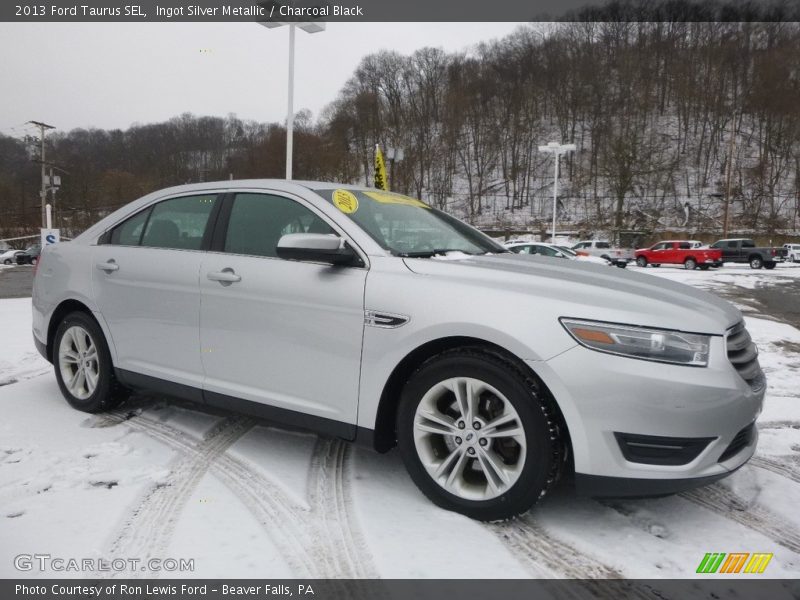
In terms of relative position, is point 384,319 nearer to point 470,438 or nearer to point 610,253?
point 470,438

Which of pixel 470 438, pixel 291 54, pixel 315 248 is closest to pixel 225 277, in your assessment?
pixel 315 248

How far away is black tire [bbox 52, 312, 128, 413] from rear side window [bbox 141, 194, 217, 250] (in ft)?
2.49

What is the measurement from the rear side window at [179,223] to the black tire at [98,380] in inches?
29.9

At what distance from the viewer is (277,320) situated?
10.2ft

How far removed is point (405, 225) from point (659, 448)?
1.84m

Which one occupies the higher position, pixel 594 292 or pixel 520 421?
pixel 594 292

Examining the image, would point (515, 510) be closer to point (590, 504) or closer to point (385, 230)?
point (590, 504)

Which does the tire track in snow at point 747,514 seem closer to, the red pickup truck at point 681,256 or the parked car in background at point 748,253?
the red pickup truck at point 681,256

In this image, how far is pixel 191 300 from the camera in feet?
11.4

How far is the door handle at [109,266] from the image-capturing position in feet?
13.0

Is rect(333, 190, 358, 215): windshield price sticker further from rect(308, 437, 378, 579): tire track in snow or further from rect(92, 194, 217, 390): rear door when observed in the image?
rect(308, 437, 378, 579): tire track in snow

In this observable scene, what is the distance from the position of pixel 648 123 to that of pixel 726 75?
10230 millimetres
